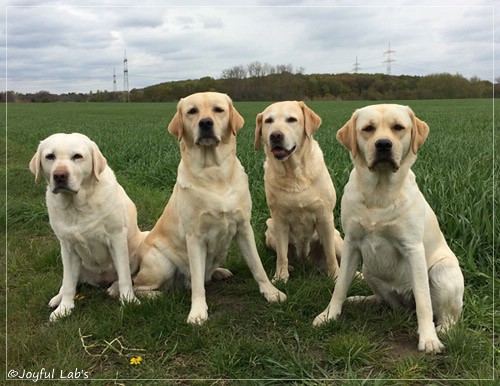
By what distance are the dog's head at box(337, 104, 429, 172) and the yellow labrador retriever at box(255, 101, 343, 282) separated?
898 mm

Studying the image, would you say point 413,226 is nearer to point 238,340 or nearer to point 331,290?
point 331,290

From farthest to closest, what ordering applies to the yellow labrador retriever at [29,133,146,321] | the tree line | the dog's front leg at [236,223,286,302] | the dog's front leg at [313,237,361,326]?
the tree line < the dog's front leg at [236,223,286,302] < the yellow labrador retriever at [29,133,146,321] < the dog's front leg at [313,237,361,326]

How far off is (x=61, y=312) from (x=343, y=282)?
86.8 inches

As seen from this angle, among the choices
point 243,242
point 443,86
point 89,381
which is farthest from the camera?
point 443,86

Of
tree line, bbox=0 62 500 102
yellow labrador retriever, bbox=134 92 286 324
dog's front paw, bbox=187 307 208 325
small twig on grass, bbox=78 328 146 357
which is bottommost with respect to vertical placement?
small twig on grass, bbox=78 328 146 357

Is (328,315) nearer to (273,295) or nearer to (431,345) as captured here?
(273,295)

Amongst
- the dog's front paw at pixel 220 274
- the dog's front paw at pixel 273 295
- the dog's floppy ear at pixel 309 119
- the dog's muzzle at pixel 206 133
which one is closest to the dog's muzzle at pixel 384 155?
the dog's floppy ear at pixel 309 119

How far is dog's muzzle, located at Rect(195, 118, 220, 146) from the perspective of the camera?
11.3ft

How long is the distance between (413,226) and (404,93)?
5039 cm

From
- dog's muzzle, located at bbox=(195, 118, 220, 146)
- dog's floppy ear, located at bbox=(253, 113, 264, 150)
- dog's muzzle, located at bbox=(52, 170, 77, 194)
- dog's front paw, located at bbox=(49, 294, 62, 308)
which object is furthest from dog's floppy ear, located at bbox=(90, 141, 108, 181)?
dog's floppy ear, located at bbox=(253, 113, 264, 150)

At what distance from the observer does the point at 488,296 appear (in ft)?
11.4

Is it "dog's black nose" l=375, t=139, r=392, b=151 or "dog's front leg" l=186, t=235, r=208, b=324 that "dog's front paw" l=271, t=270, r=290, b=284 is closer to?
"dog's front leg" l=186, t=235, r=208, b=324

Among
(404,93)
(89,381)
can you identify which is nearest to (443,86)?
(404,93)

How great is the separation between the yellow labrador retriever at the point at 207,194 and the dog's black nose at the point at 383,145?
1.21 meters
